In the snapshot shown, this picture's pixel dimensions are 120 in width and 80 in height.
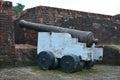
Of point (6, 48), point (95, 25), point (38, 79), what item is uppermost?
point (95, 25)

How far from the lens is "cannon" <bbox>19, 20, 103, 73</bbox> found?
735 cm

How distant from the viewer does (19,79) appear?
6.35m

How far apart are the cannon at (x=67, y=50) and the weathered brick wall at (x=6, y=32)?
0.82m

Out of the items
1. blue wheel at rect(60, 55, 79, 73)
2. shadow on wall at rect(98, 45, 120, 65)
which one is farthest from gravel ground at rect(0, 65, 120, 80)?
shadow on wall at rect(98, 45, 120, 65)

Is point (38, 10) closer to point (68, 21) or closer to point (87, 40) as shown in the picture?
point (68, 21)

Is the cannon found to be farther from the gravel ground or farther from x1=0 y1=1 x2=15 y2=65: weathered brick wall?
x1=0 y1=1 x2=15 y2=65: weathered brick wall

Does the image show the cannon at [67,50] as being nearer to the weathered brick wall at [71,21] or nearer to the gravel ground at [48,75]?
the gravel ground at [48,75]

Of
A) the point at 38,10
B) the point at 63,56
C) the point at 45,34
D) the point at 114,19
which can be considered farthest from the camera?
the point at 114,19

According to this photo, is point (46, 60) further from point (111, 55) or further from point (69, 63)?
point (111, 55)

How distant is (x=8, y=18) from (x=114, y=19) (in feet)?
19.7

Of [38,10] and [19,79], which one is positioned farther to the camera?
[38,10]

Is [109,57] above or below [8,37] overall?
below

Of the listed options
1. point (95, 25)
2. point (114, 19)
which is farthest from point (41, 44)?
point (114, 19)

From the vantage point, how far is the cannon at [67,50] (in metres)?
7.35
